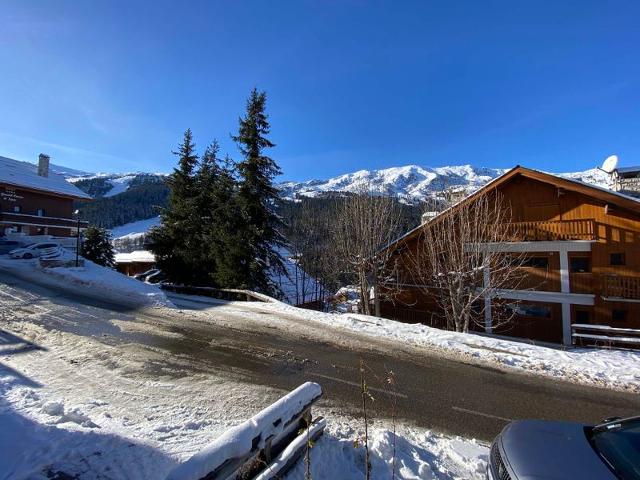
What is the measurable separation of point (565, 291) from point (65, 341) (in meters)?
20.7

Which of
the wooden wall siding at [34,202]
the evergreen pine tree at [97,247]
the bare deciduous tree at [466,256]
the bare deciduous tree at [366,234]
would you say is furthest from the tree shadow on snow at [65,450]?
the wooden wall siding at [34,202]

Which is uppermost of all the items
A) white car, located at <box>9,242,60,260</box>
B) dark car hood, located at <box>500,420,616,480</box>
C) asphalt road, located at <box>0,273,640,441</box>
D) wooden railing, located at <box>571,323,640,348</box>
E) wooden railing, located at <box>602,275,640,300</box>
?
white car, located at <box>9,242,60,260</box>

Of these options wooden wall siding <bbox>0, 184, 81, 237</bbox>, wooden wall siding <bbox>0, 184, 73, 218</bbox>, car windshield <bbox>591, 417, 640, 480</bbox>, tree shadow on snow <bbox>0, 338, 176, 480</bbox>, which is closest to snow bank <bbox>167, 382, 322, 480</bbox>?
tree shadow on snow <bbox>0, 338, 176, 480</bbox>

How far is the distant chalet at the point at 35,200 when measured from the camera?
31.4 metres

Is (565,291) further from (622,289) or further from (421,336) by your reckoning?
(421,336)

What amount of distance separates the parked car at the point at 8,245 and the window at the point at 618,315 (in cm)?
3951

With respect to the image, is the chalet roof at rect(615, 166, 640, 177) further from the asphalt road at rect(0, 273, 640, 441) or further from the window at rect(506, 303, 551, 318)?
the asphalt road at rect(0, 273, 640, 441)

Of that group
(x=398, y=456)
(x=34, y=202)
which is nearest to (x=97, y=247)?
(x=34, y=202)

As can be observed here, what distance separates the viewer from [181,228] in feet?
80.5

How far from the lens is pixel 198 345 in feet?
31.5

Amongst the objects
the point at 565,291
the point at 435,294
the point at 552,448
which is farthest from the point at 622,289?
the point at 552,448

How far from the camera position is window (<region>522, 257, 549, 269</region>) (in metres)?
17.5

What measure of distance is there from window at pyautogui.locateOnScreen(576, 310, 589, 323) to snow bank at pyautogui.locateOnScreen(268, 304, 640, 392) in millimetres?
5264

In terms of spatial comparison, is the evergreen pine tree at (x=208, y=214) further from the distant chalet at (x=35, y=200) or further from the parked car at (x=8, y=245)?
the distant chalet at (x=35, y=200)
